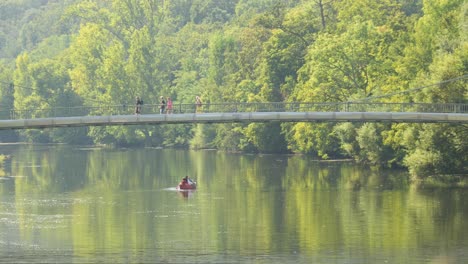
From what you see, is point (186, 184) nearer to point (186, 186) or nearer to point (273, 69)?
point (186, 186)

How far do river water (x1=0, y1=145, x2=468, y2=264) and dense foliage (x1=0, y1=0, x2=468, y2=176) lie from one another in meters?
3.74

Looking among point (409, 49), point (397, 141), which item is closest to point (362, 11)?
point (409, 49)

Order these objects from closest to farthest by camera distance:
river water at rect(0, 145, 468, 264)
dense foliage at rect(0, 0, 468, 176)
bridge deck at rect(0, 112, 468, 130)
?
river water at rect(0, 145, 468, 264), bridge deck at rect(0, 112, 468, 130), dense foliage at rect(0, 0, 468, 176)

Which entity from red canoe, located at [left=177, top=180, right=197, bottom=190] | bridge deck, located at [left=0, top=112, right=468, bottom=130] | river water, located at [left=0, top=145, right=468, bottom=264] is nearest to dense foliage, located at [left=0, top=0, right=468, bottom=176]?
river water, located at [left=0, top=145, right=468, bottom=264]

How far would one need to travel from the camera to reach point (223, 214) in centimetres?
6297

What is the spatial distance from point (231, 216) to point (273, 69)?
1978 inches

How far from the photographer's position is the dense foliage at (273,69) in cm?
7969

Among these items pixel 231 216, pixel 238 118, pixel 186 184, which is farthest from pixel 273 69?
pixel 231 216

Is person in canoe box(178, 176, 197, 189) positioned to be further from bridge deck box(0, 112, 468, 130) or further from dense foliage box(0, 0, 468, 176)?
dense foliage box(0, 0, 468, 176)

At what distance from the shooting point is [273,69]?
111m

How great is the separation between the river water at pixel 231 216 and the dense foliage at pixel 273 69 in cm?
374

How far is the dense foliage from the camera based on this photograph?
261 feet

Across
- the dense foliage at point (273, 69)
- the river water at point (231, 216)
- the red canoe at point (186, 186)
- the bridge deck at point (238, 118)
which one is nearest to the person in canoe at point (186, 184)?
the red canoe at point (186, 186)

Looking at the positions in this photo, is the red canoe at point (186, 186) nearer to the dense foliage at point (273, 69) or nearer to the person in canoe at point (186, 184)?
the person in canoe at point (186, 184)
